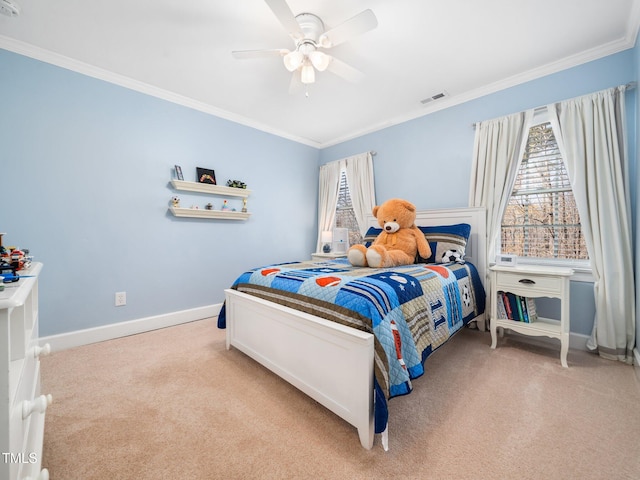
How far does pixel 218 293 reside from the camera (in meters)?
3.33

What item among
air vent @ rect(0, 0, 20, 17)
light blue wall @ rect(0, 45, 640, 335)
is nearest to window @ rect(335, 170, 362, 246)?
light blue wall @ rect(0, 45, 640, 335)

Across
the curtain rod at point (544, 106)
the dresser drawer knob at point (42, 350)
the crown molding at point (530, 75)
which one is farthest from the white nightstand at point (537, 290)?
the dresser drawer knob at point (42, 350)

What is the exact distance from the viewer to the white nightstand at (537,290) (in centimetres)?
197

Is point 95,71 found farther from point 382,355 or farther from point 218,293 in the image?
point 382,355

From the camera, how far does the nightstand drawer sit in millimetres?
2010

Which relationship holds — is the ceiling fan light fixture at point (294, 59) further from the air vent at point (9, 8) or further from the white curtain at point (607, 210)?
the white curtain at point (607, 210)

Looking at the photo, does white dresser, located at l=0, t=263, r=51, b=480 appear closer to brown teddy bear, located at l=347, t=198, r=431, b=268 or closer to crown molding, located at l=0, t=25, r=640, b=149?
brown teddy bear, located at l=347, t=198, r=431, b=268

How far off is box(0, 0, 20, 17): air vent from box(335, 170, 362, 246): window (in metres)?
3.40

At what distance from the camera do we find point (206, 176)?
3.13 meters

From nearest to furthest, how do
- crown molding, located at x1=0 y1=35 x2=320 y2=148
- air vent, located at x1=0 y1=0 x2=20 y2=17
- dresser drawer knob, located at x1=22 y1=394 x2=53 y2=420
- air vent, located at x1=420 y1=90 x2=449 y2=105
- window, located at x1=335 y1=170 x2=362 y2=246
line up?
dresser drawer knob, located at x1=22 y1=394 x2=53 y2=420 → air vent, located at x1=0 y1=0 x2=20 y2=17 → crown molding, located at x1=0 y1=35 x2=320 y2=148 → air vent, located at x1=420 y1=90 x2=449 y2=105 → window, located at x1=335 y1=170 x2=362 y2=246

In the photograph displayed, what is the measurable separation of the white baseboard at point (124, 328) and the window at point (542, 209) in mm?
3395

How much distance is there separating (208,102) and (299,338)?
2.90 metres

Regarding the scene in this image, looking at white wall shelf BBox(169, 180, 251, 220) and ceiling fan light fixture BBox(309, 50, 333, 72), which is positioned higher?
ceiling fan light fixture BBox(309, 50, 333, 72)

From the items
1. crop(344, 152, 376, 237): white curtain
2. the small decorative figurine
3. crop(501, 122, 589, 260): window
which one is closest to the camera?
crop(501, 122, 589, 260): window
